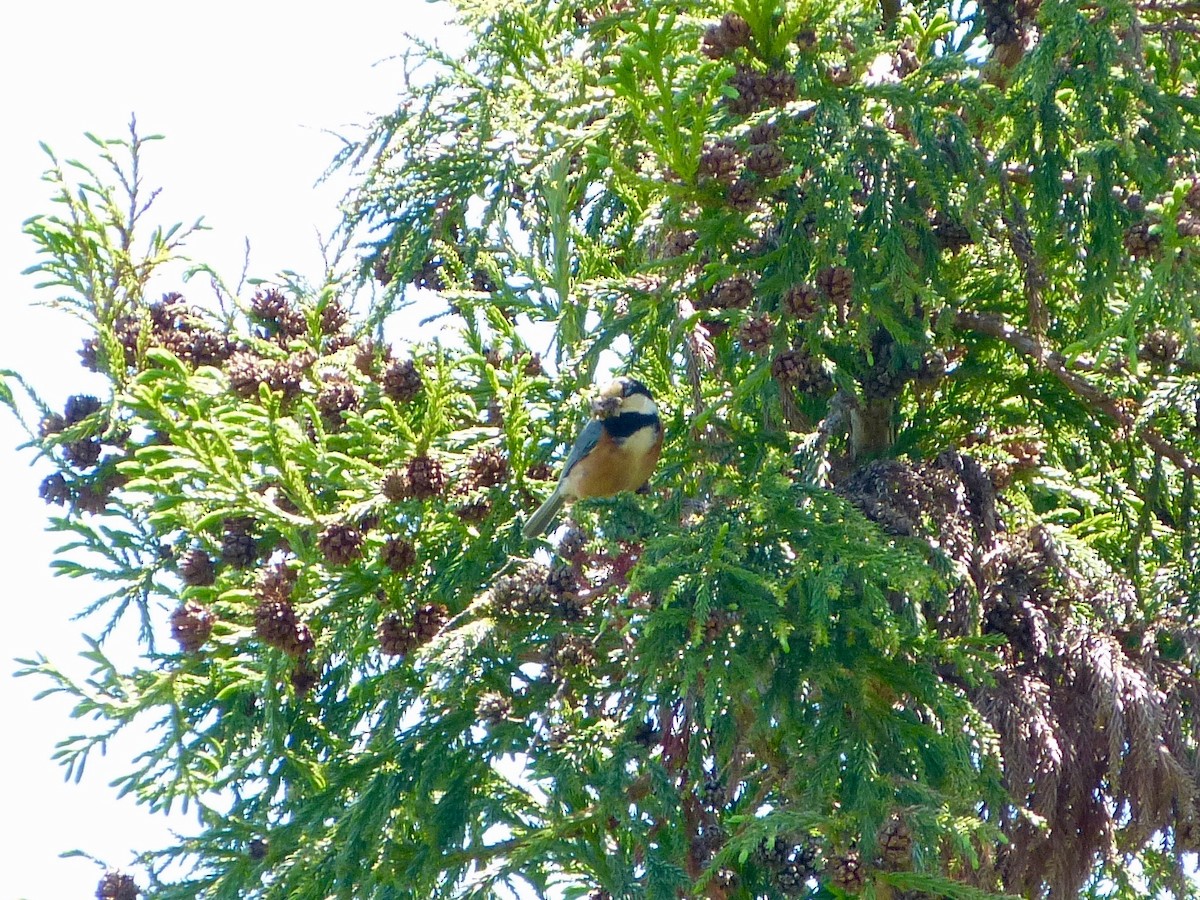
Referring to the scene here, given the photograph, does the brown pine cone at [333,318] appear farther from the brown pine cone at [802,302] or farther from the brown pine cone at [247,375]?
the brown pine cone at [802,302]

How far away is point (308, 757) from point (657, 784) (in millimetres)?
1436

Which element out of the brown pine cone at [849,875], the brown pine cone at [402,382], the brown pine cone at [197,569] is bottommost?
the brown pine cone at [849,875]

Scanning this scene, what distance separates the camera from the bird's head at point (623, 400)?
5148 mm

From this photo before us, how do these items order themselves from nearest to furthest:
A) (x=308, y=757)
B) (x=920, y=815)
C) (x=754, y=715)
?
(x=920, y=815) → (x=754, y=715) → (x=308, y=757)

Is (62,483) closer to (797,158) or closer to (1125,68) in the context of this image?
(797,158)

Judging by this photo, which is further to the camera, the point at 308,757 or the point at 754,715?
the point at 308,757

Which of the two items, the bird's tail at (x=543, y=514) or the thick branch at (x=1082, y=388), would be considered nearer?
the thick branch at (x=1082, y=388)

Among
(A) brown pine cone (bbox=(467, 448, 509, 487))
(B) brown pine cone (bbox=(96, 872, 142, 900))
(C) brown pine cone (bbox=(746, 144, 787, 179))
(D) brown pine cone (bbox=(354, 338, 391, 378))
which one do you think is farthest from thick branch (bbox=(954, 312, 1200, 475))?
(B) brown pine cone (bbox=(96, 872, 142, 900))

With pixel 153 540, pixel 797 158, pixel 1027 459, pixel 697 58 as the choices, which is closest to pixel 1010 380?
pixel 1027 459

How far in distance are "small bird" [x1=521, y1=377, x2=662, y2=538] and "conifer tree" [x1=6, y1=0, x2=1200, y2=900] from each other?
10 cm

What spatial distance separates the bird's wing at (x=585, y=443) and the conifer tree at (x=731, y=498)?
16cm

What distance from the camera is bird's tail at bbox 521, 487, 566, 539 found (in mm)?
5184

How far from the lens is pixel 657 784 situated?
4637 mm

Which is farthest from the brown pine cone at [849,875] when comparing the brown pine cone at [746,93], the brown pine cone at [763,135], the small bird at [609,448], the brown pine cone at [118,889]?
the brown pine cone at [118,889]
